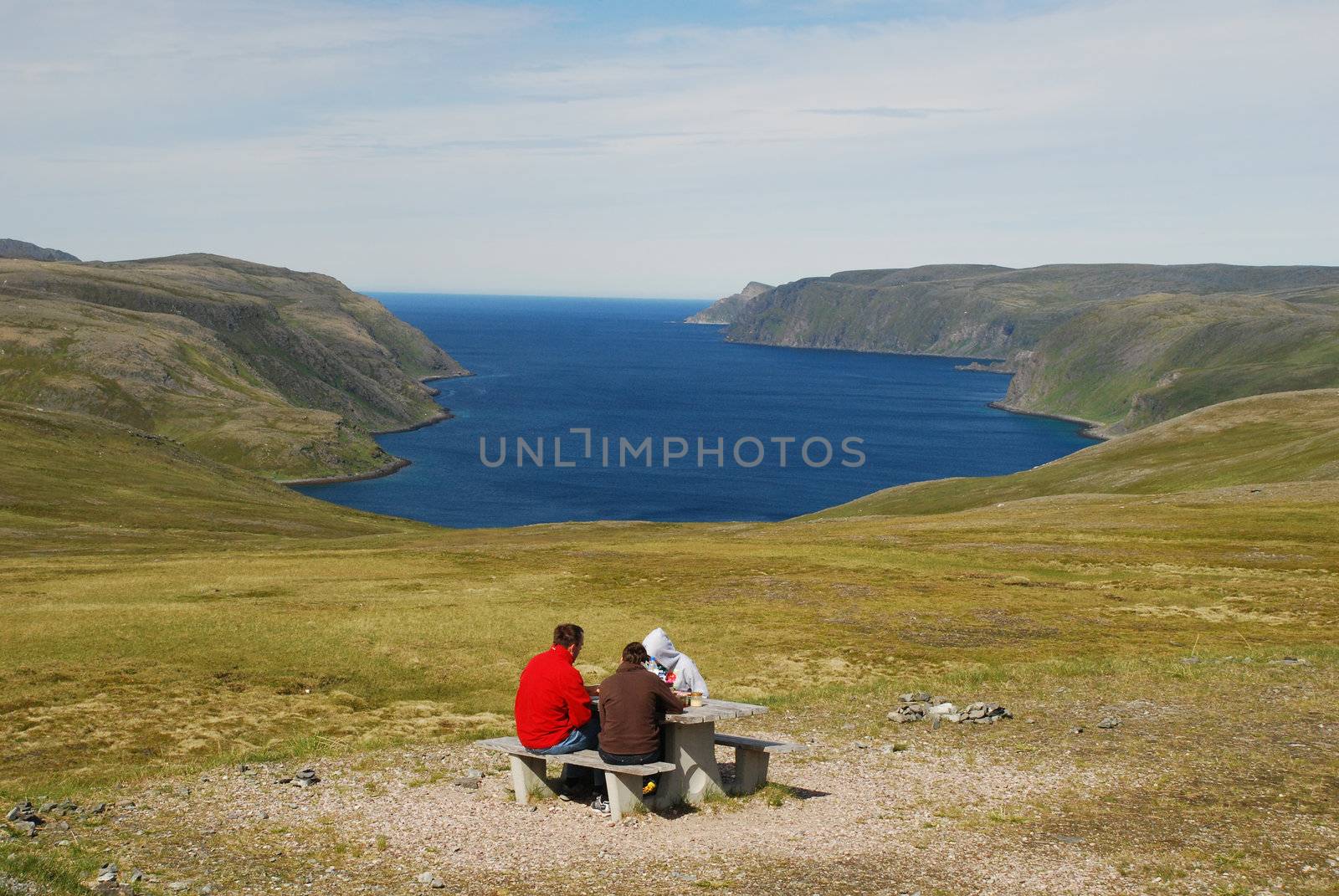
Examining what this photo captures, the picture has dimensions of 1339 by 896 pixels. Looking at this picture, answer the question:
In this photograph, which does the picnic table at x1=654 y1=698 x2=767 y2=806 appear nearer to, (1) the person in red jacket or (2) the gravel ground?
(2) the gravel ground

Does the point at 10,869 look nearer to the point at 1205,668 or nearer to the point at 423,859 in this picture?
the point at 423,859

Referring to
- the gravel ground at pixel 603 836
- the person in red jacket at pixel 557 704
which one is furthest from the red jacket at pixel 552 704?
the gravel ground at pixel 603 836

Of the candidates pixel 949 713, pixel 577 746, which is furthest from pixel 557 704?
pixel 949 713

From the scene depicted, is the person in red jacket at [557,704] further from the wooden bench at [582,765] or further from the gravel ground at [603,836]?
the gravel ground at [603,836]

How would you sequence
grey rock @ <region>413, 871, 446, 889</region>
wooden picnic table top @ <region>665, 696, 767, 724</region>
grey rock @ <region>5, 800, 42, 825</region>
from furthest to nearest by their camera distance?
wooden picnic table top @ <region>665, 696, 767, 724</region> < grey rock @ <region>5, 800, 42, 825</region> < grey rock @ <region>413, 871, 446, 889</region>

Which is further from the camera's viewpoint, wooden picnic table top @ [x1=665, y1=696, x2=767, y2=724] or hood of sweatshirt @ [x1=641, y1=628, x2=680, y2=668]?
hood of sweatshirt @ [x1=641, y1=628, x2=680, y2=668]

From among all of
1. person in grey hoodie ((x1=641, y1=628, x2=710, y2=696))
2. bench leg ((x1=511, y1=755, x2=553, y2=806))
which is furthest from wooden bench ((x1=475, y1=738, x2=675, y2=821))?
person in grey hoodie ((x1=641, y1=628, x2=710, y2=696))
